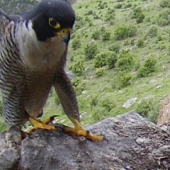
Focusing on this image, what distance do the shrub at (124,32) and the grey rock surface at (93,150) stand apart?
70.4 ft

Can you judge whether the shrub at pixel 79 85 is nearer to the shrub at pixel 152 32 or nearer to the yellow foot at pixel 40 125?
the shrub at pixel 152 32

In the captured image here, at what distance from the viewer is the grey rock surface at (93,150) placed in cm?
481

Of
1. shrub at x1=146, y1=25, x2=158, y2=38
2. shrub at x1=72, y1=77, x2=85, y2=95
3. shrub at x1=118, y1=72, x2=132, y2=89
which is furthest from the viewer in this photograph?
shrub at x1=146, y1=25, x2=158, y2=38

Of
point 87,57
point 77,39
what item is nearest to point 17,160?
point 87,57

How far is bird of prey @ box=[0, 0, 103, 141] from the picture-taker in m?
4.17

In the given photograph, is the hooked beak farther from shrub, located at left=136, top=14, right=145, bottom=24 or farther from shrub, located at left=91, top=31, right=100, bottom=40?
shrub, located at left=136, top=14, right=145, bottom=24

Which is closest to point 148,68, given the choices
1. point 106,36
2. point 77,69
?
point 77,69

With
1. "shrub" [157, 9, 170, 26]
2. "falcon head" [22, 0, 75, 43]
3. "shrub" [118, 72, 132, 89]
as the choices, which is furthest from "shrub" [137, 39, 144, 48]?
"falcon head" [22, 0, 75, 43]

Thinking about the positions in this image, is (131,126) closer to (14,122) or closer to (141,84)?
(14,122)

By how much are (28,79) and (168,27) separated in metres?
22.2

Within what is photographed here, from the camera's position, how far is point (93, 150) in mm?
5082

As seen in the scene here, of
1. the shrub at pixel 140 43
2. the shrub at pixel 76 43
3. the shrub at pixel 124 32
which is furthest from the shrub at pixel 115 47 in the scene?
the shrub at pixel 76 43

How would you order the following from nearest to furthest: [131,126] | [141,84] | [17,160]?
[17,160]
[131,126]
[141,84]

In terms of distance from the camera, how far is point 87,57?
26.5 meters
